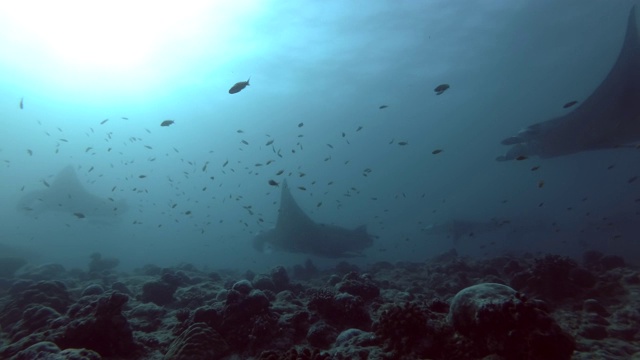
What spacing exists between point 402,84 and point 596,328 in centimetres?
4213

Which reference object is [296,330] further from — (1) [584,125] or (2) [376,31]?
(2) [376,31]

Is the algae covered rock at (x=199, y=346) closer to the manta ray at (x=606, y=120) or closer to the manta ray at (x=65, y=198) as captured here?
the manta ray at (x=606, y=120)

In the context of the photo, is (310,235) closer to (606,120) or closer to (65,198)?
(606,120)

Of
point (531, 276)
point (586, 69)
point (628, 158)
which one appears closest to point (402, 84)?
point (586, 69)

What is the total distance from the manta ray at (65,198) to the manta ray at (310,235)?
21263mm

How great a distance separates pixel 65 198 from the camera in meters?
34.3

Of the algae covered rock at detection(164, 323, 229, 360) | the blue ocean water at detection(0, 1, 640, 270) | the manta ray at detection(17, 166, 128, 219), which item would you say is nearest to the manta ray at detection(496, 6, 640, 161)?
the blue ocean water at detection(0, 1, 640, 270)

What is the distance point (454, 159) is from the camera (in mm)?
117500

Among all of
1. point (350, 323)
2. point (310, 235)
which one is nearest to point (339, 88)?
point (310, 235)

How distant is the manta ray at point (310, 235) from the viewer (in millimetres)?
21609

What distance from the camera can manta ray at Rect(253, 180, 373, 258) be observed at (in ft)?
70.9

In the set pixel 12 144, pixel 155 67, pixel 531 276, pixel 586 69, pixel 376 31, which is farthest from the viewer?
pixel 12 144

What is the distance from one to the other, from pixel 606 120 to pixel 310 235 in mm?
17736

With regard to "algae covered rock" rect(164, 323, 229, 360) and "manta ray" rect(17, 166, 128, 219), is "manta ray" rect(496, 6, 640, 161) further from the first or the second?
"manta ray" rect(17, 166, 128, 219)
